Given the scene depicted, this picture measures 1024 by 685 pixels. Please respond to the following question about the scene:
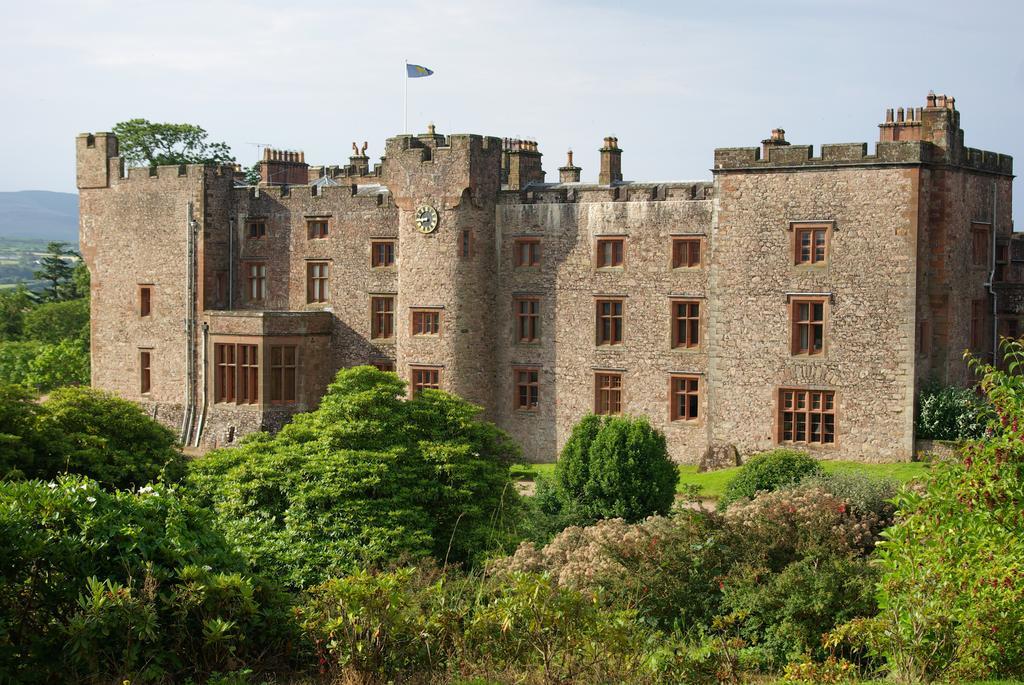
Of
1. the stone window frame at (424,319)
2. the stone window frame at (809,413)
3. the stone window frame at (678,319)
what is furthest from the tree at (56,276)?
the stone window frame at (809,413)

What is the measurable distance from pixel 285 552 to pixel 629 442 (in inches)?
391

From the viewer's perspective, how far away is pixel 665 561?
19.4 metres

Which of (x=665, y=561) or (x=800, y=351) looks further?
(x=800, y=351)

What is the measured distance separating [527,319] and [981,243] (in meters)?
12.2

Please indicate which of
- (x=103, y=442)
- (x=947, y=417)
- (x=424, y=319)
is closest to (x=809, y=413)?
(x=947, y=417)

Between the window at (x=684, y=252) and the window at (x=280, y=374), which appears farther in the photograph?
the window at (x=280, y=374)

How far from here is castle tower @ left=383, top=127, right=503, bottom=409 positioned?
36938 mm

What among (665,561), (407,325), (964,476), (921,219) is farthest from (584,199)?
(964,476)

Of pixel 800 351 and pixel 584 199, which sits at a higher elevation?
pixel 584 199

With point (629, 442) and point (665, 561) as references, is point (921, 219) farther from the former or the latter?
point (665, 561)

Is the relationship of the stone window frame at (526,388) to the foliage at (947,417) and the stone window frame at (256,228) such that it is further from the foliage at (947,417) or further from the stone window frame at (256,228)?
the foliage at (947,417)

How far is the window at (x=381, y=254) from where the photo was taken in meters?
39.7

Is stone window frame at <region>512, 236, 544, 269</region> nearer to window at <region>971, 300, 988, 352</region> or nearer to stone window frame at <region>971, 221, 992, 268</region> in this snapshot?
stone window frame at <region>971, 221, 992, 268</region>

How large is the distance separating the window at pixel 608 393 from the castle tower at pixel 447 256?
3.20 metres
